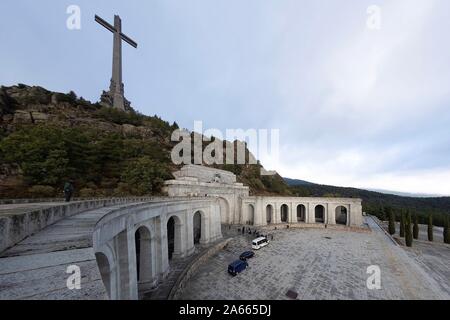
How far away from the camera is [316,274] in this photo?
62.8 ft

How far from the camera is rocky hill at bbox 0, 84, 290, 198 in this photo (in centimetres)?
2569

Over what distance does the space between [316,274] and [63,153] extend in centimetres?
3415

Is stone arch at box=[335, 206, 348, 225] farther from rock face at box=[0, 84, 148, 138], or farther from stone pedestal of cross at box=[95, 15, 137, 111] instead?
stone pedestal of cross at box=[95, 15, 137, 111]

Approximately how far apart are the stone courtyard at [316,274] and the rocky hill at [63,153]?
61.8ft

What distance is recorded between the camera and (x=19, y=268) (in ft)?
12.9

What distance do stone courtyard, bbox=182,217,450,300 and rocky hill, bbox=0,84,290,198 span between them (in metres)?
18.8

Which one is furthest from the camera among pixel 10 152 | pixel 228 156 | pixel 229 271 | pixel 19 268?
pixel 228 156

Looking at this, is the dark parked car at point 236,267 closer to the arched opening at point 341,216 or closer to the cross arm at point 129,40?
the arched opening at point 341,216

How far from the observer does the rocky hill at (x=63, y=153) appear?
2569 cm

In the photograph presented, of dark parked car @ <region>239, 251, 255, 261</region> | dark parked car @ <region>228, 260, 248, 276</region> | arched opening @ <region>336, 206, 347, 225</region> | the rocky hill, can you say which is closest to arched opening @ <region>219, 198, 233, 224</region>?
the rocky hill

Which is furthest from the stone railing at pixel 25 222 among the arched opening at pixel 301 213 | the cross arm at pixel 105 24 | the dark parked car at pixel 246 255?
the cross arm at pixel 105 24
